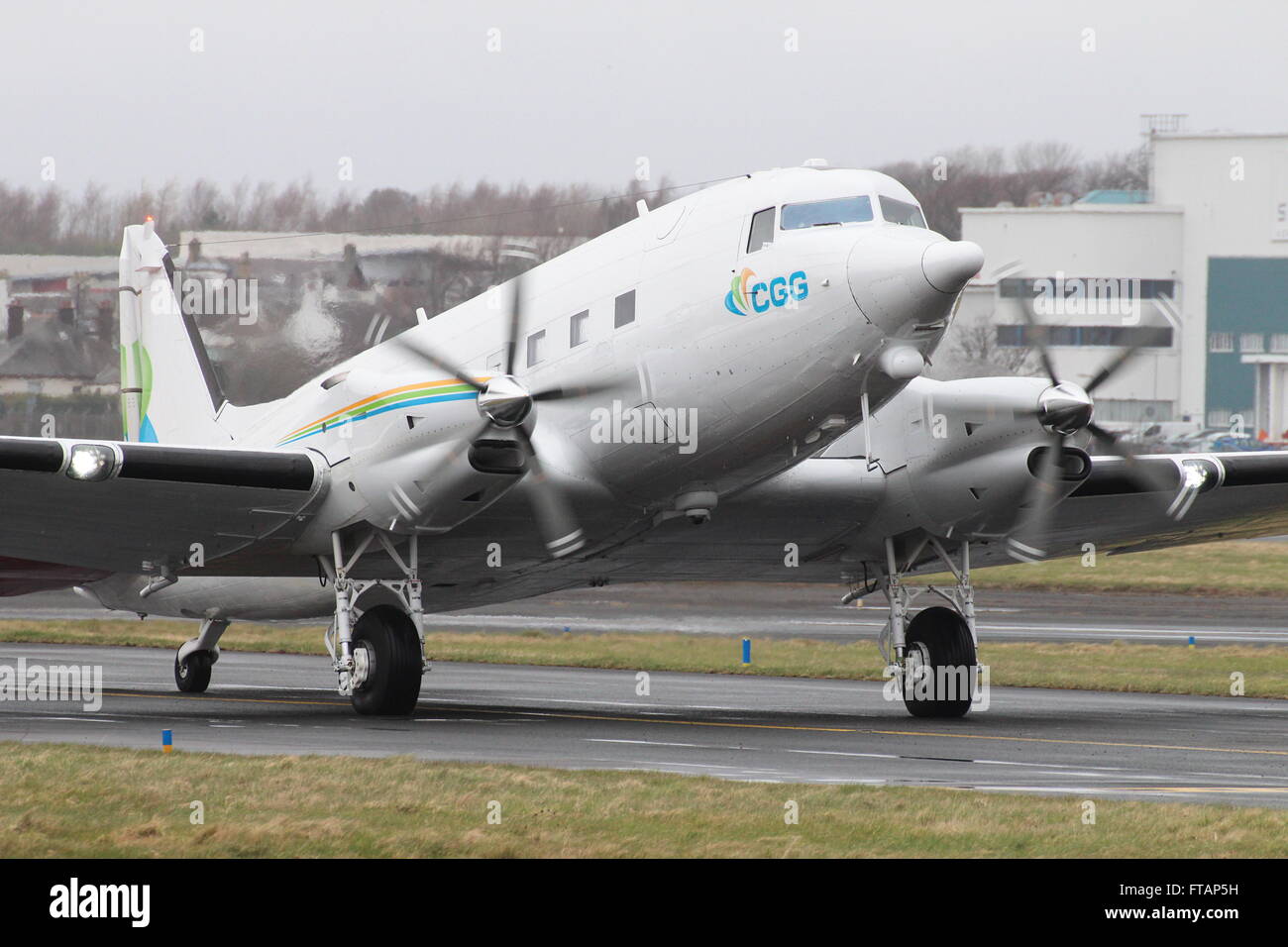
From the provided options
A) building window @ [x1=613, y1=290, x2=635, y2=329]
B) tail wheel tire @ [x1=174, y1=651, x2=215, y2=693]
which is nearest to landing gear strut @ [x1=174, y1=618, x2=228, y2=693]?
tail wheel tire @ [x1=174, y1=651, x2=215, y2=693]

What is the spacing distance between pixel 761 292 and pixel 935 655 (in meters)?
6.04

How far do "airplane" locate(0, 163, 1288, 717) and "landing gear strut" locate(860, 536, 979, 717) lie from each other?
0.04 metres

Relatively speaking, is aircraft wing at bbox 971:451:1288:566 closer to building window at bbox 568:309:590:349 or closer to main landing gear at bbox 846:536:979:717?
main landing gear at bbox 846:536:979:717

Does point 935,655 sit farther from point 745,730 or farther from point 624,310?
point 624,310

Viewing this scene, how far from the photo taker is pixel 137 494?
18.0 metres

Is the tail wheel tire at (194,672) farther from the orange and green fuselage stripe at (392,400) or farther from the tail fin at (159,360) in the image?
the orange and green fuselage stripe at (392,400)

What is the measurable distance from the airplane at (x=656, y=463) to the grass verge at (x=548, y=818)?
483cm

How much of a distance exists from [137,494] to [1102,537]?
13334 millimetres

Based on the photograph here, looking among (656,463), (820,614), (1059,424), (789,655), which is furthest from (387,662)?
(820,614)

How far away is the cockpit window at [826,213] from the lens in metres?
16.6

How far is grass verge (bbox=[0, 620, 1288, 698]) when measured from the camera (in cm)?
2709

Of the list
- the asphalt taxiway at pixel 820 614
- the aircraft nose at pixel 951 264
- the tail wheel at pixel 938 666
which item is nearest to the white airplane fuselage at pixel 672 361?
the aircraft nose at pixel 951 264
